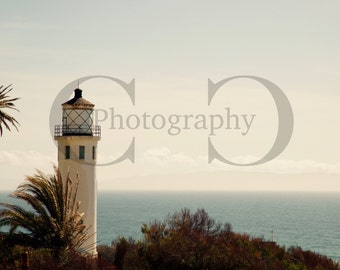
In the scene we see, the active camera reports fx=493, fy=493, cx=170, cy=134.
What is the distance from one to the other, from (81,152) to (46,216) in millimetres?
6140

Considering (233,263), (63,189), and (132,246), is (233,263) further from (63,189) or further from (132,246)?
(63,189)

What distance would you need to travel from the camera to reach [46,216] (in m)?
25.4

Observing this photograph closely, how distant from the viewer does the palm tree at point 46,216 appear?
2525cm

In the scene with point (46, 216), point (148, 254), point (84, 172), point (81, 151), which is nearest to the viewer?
point (46, 216)

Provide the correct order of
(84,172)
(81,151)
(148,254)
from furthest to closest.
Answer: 1. (81,151)
2. (84,172)
3. (148,254)

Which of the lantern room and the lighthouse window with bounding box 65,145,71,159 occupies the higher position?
the lantern room

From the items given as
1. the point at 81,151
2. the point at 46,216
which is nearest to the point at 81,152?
the point at 81,151

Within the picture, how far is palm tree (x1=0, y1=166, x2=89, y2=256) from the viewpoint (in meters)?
25.2

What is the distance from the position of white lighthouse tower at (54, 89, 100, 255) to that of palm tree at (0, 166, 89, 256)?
3.64m

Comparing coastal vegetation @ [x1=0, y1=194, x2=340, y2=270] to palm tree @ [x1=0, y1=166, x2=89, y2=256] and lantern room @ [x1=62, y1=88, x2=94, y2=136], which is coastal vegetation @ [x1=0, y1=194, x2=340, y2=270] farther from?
lantern room @ [x1=62, y1=88, x2=94, y2=136]

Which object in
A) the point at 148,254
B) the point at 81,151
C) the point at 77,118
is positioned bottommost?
the point at 148,254

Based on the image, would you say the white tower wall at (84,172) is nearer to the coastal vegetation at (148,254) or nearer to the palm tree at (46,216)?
the coastal vegetation at (148,254)

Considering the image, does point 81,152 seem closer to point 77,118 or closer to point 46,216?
point 77,118

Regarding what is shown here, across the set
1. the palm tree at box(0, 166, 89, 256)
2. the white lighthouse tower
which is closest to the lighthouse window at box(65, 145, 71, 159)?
the white lighthouse tower
